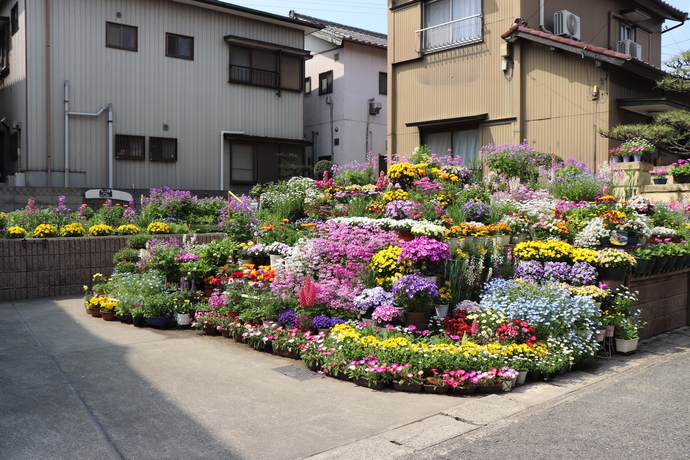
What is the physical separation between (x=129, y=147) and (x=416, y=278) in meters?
14.7

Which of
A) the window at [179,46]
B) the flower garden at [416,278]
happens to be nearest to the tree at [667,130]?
Answer: the flower garden at [416,278]

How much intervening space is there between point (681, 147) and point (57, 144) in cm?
1706

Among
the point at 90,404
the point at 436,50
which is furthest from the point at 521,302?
the point at 436,50

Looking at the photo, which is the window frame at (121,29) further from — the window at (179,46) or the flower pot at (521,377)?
the flower pot at (521,377)

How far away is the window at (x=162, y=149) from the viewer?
19.0m

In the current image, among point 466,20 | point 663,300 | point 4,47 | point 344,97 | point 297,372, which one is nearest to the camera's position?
point 297,372

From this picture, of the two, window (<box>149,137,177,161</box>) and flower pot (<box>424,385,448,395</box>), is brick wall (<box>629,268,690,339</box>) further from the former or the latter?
window (<box>149,137,177,161</box>)

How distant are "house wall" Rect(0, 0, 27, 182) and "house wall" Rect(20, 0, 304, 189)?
520 mm

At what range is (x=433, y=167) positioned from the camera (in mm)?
11156

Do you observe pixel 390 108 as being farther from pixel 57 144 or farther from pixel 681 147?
pixel 57 144

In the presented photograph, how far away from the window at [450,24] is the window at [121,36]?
30.6 ft

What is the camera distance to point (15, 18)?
18.0m

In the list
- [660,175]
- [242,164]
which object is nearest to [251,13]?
[242,164]

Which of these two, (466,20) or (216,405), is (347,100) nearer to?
(466,20)
